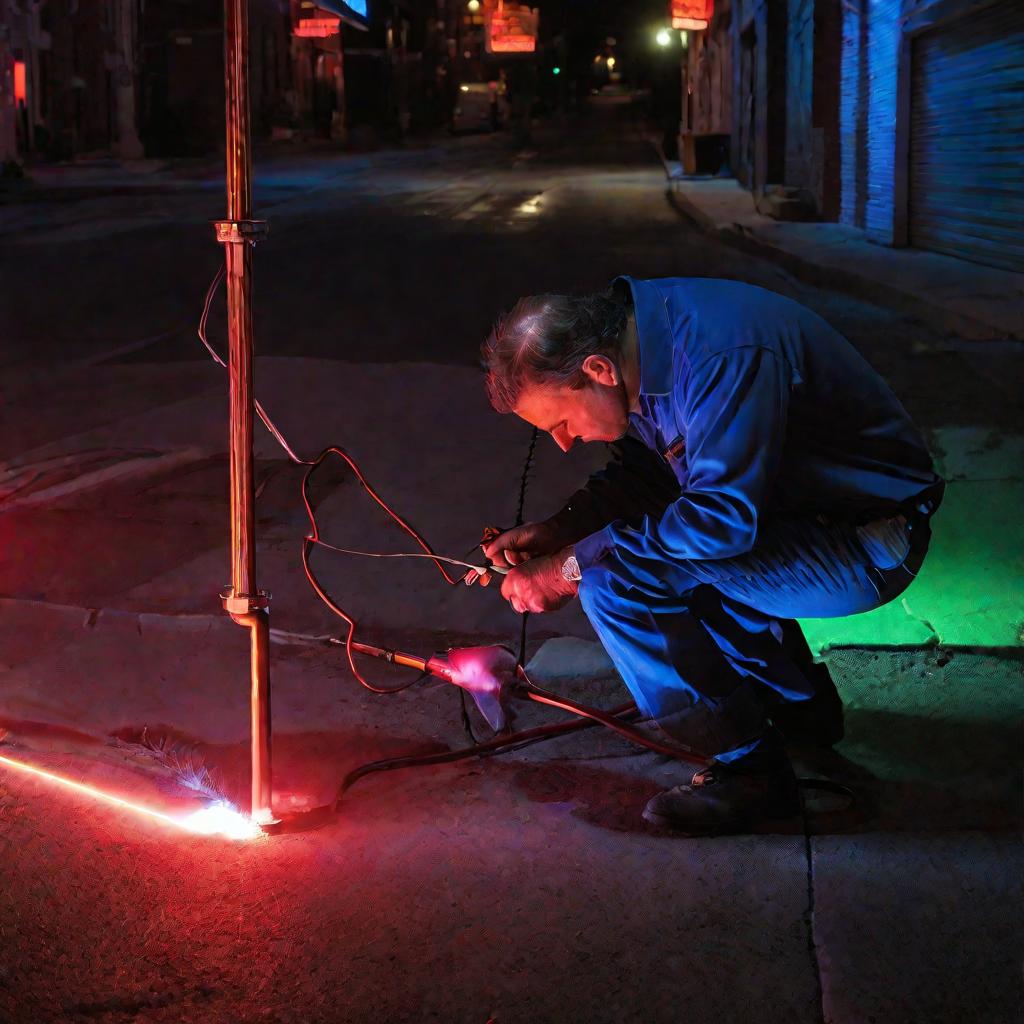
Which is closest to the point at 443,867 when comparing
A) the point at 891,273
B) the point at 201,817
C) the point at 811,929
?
the point at 201,817

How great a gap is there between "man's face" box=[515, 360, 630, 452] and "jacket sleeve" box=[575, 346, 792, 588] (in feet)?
0.58

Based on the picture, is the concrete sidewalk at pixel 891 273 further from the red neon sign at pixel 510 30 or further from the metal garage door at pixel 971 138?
the red neon sign at pixel 510 30

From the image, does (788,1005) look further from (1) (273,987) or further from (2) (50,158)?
(2) (50,158)

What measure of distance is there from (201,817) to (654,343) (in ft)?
5.69

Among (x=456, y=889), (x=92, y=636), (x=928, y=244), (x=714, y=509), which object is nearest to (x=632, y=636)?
(x=714, y=509)

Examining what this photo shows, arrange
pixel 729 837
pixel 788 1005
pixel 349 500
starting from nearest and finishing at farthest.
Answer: pixel 788 1005 → pixel 729 837 → pixel 349 500

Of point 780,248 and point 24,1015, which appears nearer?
point 24,1015

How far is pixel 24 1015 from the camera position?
95.5 inches

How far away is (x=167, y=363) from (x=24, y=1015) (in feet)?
25.8

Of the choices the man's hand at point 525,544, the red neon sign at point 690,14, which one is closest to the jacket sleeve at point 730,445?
the man's hand at point 525,544

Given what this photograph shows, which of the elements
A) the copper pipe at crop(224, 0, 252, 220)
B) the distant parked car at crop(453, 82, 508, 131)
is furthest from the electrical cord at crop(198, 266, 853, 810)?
the distant parked car at crop(453, 82, 508, 131)

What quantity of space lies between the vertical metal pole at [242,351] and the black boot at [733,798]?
3.47 ft

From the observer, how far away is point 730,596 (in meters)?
3.31

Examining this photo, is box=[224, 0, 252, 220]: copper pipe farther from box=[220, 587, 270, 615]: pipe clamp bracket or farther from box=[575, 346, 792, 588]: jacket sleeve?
box=[575, 346, 792, 588]: jacket sleeve
